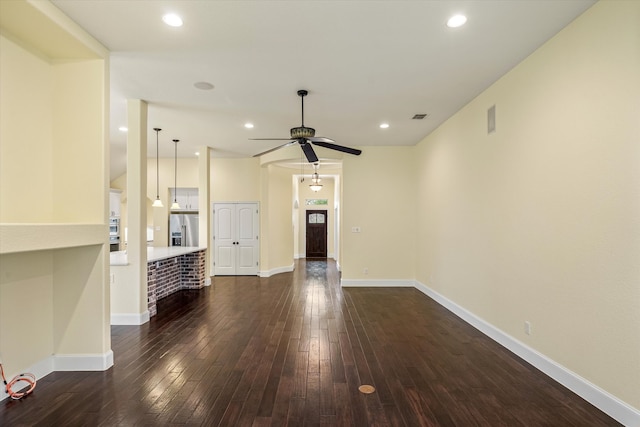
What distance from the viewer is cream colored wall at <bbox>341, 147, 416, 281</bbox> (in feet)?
23.0

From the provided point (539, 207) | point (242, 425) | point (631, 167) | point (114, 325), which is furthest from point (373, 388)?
point (114, 325)

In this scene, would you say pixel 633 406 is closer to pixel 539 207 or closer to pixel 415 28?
pixel 539 207

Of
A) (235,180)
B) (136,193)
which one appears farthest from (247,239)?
(136,193)

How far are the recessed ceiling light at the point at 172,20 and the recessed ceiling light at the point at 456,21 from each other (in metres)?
2.22

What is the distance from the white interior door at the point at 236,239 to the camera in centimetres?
825

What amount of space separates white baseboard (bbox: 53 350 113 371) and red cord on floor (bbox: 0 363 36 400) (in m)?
0.25

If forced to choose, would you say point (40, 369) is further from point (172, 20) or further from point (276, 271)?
point (276, 271)

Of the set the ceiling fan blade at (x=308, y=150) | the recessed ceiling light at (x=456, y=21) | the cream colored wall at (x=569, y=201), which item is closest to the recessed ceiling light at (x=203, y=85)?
the ceiling fan blade at (x=308, y=150)

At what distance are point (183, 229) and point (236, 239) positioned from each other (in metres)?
1.43

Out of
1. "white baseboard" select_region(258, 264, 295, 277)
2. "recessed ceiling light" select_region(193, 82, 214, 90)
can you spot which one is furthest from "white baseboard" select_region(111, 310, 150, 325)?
"white baseboard" select_region(258, 264, 295, 277)

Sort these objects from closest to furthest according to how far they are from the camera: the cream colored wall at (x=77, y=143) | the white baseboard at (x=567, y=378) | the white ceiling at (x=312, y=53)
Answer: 1. the white baseboard at (x=567, y=378)
2. the white ceiling at (x=312, y=53)
3. the cream colored wall at (x=77, y=143)

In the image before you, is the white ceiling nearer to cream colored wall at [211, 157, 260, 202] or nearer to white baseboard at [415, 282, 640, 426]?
white baseboard at [415, 282, 640, 426]

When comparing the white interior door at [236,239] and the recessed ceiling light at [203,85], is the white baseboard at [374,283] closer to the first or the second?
the white interior door at [236,239]

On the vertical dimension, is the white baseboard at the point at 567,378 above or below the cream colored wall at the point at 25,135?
below
